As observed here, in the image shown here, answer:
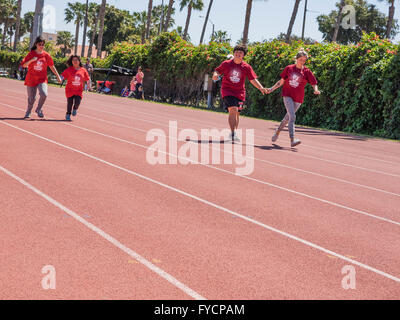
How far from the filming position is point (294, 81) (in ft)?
38.9

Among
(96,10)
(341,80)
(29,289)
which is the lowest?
(29,289)

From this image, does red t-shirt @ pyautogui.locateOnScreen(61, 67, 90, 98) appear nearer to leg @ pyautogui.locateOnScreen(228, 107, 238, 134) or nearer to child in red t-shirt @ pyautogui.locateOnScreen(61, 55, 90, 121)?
child in red t-shirt @ pyautogui.locateOnScreen(61, 55, 90, 121)

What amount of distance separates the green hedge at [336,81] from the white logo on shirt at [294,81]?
8.56 m

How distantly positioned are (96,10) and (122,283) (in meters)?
95.6

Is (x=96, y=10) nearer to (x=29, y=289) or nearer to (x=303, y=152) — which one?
(x=303, y=152)

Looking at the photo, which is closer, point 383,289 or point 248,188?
point 383,289

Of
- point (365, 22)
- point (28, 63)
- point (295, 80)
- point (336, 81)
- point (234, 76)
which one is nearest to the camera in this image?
point (295, 80)

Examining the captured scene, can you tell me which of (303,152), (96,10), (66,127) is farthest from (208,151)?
(96,10)

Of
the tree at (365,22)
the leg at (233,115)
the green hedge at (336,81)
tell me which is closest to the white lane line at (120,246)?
the leg at (233,115)

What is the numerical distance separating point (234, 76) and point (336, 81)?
11031 millimetres

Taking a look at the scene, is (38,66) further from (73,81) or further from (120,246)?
(120,246)

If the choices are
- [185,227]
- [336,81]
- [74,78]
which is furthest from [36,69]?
[336,81]

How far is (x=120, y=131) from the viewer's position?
12.4 metres

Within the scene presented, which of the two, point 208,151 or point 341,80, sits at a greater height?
point 341,80
